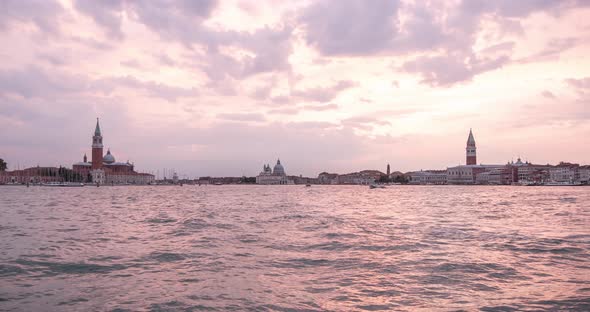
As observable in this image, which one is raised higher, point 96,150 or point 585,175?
point 96,150

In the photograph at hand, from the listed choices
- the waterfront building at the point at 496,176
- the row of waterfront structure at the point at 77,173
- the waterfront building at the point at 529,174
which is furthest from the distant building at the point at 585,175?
the row of waterfront structure at the point at 77,173

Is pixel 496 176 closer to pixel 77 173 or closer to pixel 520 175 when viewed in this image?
pixel 520 175

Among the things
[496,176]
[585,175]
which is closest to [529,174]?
[496,176]

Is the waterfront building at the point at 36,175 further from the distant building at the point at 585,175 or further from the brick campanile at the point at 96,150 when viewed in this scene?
the distant building at the point at 585,175

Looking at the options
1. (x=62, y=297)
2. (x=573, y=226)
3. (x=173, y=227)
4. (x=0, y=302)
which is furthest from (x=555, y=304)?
(x=173, y=227)

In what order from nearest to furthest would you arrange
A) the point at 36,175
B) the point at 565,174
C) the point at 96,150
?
1. the point at 565,174
2. the point at 36,175
3. the point at 96,150

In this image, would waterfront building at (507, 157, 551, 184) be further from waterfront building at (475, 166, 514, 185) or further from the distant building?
the distant building

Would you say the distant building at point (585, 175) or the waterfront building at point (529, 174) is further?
the waterfront building at point (529, 174)

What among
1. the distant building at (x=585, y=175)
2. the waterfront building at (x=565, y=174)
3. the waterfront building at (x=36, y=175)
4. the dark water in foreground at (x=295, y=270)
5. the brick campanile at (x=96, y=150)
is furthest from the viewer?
the brick campanile at (x=96, y=150)

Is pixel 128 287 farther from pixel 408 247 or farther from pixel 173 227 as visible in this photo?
pixel 173 227

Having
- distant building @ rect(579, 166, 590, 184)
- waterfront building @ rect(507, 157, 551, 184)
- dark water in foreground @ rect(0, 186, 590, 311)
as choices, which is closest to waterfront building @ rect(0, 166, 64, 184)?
waterfront building @ rect(507, 157, 551, 184)

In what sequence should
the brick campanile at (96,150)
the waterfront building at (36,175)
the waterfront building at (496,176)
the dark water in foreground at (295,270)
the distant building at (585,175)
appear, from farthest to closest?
the brick campanile at (96,150)
the waterfront building at (496,176)
the waterfront building at (36,175)
the distant building at (585,175)
the dark water in foreground at (295,270)

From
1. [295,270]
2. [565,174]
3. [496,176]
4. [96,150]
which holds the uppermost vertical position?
[96,150]

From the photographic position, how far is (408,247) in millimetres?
12984
